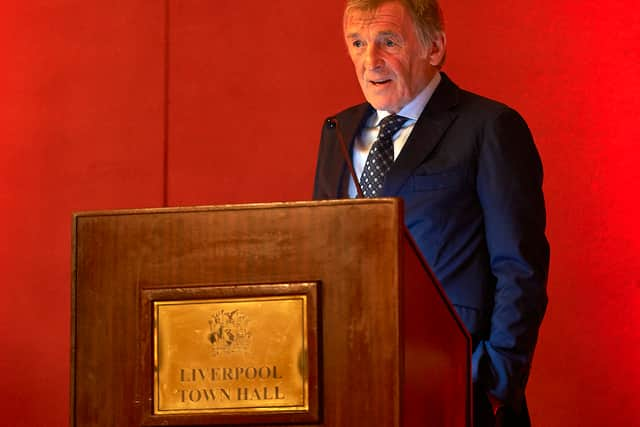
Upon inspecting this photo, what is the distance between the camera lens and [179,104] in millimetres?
3156

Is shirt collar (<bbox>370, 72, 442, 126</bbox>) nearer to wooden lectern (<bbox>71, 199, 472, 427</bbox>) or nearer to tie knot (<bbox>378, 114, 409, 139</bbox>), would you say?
tie knot (<bbox>378, 114, 409, 139</bbox>)

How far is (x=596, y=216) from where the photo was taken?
9.49 ft

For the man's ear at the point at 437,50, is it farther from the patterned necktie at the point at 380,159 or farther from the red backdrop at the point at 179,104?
the red backdrop at the point at 179,104

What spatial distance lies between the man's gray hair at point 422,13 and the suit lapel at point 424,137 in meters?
0.12

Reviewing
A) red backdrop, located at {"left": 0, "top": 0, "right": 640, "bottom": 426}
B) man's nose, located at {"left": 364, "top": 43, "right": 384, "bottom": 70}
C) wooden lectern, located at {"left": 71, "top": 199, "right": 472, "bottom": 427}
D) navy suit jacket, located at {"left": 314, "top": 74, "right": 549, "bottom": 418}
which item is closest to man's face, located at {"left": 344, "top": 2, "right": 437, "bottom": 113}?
man's nose, located at {"left": 364, "top": 43, "right": 384, "bottom": 70}

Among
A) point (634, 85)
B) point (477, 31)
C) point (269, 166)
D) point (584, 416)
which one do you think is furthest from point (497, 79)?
point (584, 416)

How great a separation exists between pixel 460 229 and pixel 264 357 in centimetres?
90

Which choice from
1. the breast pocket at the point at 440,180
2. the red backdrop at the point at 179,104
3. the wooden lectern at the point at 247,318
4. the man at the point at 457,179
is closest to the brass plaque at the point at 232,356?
the wooden lectern at the point at 247,318

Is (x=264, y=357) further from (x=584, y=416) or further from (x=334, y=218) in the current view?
(x=584, y=416)

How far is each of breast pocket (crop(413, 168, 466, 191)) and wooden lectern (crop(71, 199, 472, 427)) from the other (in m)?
0.80

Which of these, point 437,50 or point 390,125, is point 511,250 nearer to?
point 390,125

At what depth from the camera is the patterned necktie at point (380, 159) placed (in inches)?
83.2

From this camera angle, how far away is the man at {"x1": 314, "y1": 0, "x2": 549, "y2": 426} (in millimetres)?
1939

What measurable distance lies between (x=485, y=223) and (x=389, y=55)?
0.42 m
